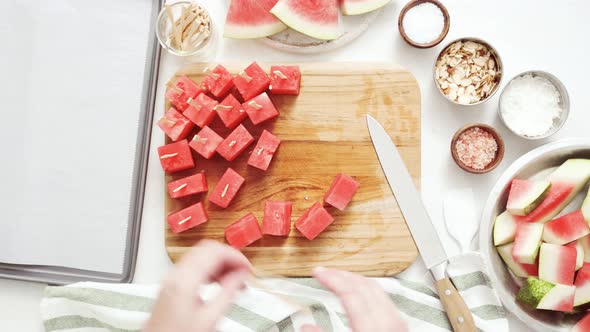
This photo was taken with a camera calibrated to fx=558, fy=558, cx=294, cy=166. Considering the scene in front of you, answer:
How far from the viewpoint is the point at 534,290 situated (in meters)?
1.53

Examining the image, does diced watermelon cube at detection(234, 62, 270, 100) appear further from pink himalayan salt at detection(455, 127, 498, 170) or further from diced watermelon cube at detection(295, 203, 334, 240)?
pink himalayan salt at detection(455, 127, 498, 170)

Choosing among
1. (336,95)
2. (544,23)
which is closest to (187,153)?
(336,95)

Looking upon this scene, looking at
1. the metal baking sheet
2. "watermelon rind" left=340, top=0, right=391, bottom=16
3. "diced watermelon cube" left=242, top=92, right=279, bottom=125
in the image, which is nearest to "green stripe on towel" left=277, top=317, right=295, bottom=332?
the metal baking sheet

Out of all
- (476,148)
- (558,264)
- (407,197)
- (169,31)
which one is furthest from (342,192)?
(169,31)

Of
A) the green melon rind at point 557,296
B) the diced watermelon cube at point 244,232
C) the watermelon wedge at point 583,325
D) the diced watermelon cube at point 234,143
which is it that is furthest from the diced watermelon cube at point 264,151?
the watermelon wedge at point 583,325

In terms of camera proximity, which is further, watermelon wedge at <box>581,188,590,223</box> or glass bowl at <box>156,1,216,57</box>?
glass bowl at <box>156,1,216,57</box>

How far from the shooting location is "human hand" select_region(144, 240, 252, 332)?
0.97 meters

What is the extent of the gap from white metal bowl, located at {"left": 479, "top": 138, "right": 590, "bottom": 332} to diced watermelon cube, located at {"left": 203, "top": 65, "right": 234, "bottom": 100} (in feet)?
2.76

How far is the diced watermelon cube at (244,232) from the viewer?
5.43 ft

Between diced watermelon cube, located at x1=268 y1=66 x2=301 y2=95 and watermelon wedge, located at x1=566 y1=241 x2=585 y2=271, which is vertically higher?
diced watermelon cube, located at x1=268 y1=66 x2=301 y2=95

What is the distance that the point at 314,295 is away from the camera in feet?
5.49

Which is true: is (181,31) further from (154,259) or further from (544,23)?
(544,23)

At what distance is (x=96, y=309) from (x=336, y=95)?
3.17 ft

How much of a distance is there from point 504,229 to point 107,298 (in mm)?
1184
